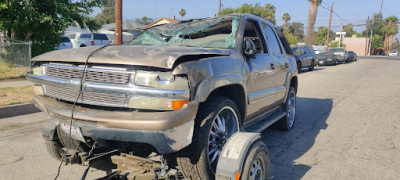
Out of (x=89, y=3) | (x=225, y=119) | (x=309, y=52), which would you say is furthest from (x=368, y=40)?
(x=225, y=119)

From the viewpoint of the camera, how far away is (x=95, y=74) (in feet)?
9.21

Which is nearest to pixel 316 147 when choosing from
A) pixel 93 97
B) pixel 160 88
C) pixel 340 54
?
pixel 160 88

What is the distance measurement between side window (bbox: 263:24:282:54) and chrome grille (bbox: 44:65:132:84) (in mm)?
2849

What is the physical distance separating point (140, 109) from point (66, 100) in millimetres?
842

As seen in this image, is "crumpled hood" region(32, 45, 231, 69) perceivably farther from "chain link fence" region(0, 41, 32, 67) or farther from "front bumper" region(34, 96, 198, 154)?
"chain link fence" region(0, 41, 32, 67)

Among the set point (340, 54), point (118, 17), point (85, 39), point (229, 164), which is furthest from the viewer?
point (340, 54)

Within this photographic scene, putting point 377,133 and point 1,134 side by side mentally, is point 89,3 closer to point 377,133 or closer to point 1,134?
point 1,134

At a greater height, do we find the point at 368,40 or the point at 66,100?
the point at 368,40

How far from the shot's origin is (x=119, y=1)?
34.0 feet

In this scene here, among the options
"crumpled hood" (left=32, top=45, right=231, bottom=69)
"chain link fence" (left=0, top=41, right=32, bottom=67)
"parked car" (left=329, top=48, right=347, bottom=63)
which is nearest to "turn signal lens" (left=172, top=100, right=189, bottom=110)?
"crumpled hood" (left=32, top=45, right=231, bottom=69)

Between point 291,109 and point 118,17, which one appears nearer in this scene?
point 291,109

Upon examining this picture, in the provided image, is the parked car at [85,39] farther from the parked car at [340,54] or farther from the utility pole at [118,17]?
the parked car at [340,54]

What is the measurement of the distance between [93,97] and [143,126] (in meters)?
0.63

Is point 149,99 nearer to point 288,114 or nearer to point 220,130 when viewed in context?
point 220,130
